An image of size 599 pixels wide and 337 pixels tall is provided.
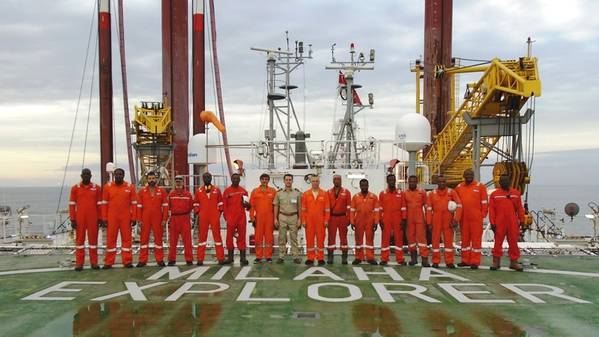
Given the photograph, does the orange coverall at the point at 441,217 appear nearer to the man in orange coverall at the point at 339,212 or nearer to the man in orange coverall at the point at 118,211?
the man in orange coverall at the point at 339,212

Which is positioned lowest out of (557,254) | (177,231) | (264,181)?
(557,254)

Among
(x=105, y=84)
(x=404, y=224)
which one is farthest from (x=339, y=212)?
(x=105, y=84)

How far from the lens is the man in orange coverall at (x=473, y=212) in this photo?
844 centimetres

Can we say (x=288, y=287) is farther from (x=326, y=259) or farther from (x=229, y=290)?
(x=326, y=259)

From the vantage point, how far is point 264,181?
9.07m

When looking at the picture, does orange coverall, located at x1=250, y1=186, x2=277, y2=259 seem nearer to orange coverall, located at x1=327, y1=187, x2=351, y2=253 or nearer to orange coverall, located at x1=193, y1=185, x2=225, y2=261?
orange coverall, located at x1=193, y1=185, x2=225, y2=261

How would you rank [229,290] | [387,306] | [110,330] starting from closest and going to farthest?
[110,330] < [387,306] < [229,290]

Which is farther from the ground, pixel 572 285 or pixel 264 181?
pixel 264 181

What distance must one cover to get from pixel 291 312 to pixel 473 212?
398cm

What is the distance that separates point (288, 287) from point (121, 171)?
11.6ft

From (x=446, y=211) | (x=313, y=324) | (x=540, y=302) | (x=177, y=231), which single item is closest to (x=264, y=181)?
(x=177, y=231)

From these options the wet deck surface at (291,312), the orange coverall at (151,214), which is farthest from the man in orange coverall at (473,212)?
the orange coverall at (151,214)

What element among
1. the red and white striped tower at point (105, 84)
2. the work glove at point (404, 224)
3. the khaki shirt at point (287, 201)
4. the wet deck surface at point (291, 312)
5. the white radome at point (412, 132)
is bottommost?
the wet deck surface at point (291, 312)

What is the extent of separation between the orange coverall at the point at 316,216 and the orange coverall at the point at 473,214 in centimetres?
221
